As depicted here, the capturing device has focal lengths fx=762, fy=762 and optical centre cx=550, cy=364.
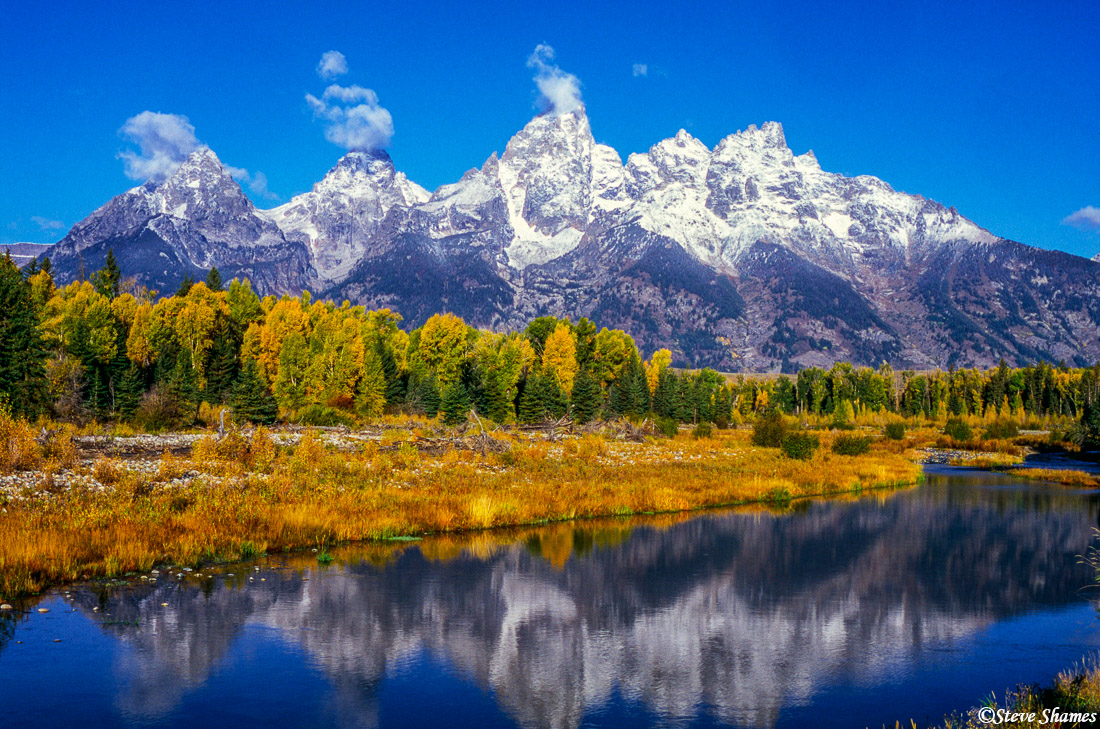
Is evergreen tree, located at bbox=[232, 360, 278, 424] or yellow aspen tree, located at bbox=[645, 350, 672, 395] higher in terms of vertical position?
yellow aspen tree, located at bbox=[645, 350, 672, 395]

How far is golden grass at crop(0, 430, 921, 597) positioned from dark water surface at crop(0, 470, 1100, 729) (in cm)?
138

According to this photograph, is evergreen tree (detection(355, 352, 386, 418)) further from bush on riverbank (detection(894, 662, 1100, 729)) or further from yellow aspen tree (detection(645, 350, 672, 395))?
bush on riverbank (detection(894, 662, 1100, 729))

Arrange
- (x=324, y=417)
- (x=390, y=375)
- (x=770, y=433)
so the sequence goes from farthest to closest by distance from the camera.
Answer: (x=390, y=375), (x=770, y=433), (x=324, y=417)

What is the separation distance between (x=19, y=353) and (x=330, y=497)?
3518cm

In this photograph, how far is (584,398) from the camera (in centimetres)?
8900

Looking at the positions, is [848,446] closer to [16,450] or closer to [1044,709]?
[1044,709]

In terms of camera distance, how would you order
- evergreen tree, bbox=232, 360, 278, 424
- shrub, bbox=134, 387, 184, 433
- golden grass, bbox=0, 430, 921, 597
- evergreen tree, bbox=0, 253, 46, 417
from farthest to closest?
evergreen tree, bbox=232, 360, 278, 424 → shrub, bbox=134, 387, 184, 433 → evergreen tree, bbox=0, 253, 46, 417 → golden grass, bbox=0, 430, 921, 597

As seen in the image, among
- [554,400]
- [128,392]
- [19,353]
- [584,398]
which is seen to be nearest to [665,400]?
[584,398]

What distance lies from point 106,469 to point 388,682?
2009cm

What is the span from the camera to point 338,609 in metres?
18.3

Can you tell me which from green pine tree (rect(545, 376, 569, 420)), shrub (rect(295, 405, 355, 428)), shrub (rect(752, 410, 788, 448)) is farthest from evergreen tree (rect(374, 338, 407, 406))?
shrub (rect(752, 410, 788, 448))

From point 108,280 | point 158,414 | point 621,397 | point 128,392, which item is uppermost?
point 108,280

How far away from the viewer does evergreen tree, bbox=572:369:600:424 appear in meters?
87.9

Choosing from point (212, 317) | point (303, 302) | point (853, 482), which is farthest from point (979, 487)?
point (303, 302)
